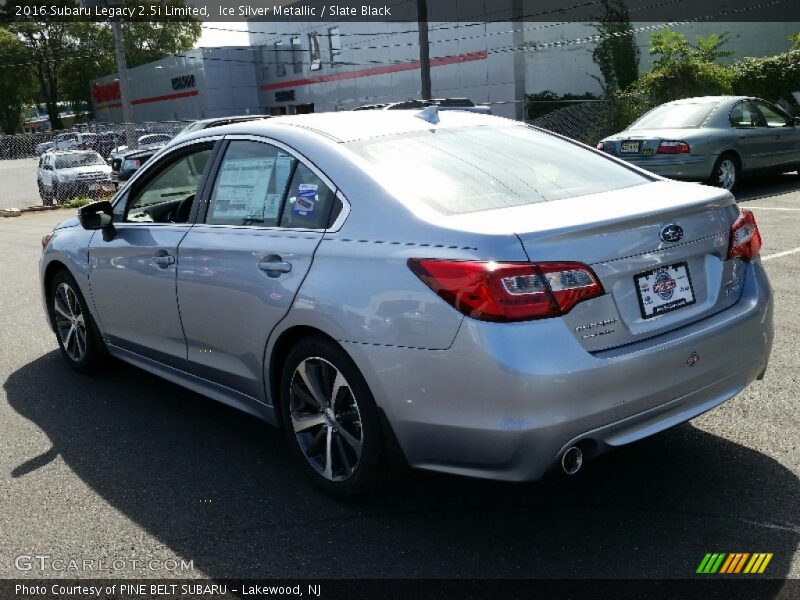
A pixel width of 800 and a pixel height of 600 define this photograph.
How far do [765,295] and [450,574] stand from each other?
182cm

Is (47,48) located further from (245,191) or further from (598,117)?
(245,191)

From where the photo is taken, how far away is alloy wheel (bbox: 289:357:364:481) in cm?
351

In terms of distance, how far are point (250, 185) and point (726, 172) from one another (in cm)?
1009

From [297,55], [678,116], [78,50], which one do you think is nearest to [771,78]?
[678,116]

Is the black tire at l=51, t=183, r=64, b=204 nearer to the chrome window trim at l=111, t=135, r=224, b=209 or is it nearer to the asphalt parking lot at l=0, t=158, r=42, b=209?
the asphalt parking lot at l=0, t=158, r=42, b=209

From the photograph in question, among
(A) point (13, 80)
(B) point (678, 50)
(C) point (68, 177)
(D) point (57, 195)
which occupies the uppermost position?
(A) point (13, 80)

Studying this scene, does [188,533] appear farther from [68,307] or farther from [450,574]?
[68,307]

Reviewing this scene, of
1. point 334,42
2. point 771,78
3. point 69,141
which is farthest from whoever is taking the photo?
point 334,42

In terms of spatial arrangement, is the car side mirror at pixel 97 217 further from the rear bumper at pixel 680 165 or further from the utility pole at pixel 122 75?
the utility pole at pixel 122 75

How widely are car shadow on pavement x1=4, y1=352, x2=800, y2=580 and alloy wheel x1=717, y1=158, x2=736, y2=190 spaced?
909cm

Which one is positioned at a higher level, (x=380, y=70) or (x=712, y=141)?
(x=380, y=70)

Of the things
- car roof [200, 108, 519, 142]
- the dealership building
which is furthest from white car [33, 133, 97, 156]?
car roof [200, 108, 519, 142]

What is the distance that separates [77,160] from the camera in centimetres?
2416

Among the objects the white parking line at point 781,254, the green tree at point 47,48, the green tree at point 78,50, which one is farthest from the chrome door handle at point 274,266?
the green tree at point 47,48
